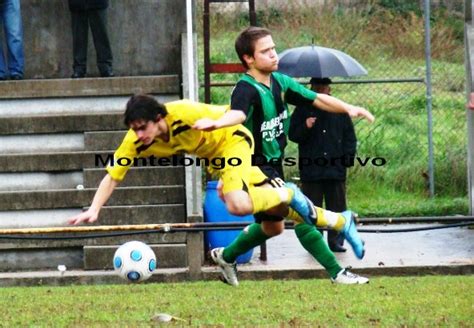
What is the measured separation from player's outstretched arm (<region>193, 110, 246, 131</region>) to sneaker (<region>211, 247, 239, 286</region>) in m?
1.72

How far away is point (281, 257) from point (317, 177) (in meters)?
0.97

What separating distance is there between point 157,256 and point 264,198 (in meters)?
4.28


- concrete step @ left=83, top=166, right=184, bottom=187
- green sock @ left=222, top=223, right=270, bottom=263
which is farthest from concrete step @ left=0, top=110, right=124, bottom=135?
green sock @ left=222, top=223, right=270, bottom=263

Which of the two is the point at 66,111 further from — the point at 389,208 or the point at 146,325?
the point at 146,325

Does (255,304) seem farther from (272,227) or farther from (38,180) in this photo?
(38,180)

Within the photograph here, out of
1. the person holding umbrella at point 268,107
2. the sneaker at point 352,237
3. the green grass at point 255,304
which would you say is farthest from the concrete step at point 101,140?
the sneaker at point 352,237

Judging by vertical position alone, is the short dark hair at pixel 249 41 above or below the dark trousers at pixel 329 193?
above

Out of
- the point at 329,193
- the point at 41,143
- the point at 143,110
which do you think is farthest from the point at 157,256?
the point at 143,110

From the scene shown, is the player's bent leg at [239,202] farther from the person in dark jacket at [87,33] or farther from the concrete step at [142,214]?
the person in dark jacket at [87,33]

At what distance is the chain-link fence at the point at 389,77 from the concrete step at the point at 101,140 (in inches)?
→ 155

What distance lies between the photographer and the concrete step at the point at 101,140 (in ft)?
50.6

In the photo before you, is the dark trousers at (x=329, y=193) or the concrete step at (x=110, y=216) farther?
the dark trousers at (x=329, y=193)

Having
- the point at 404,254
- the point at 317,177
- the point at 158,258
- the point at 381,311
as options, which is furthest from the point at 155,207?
the point at 381,311

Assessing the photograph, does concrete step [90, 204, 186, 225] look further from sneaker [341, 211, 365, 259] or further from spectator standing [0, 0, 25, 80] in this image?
sneaker [341, 211, 365, 259]
